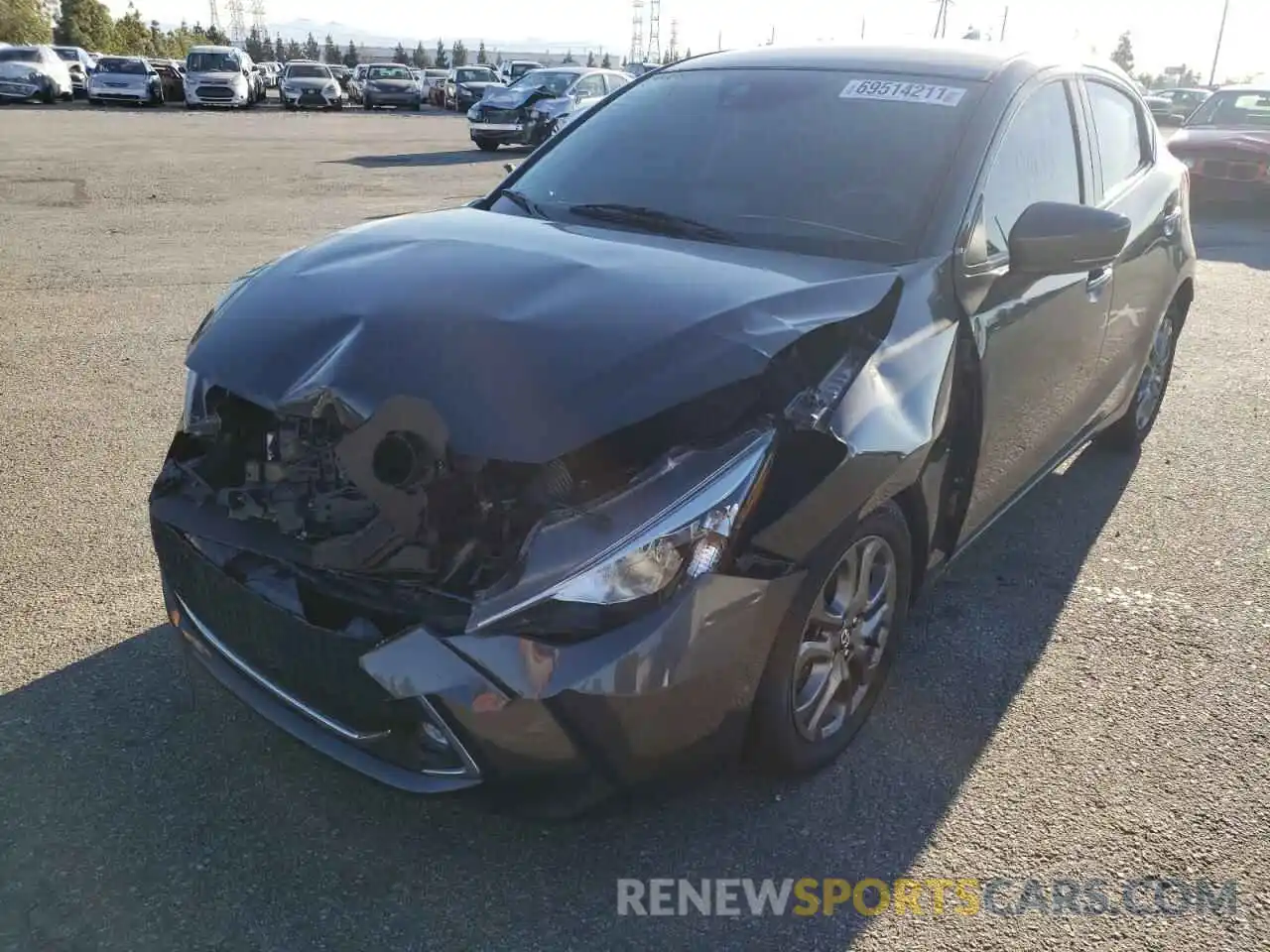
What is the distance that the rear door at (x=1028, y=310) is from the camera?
9.95 feet

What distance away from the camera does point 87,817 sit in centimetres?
249

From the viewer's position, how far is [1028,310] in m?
3.20

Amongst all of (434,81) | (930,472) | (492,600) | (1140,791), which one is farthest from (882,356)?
(434,81)

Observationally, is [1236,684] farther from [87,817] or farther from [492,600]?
[87,817]

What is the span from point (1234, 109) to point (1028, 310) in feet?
43.3

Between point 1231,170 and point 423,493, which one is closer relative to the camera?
point 423,493

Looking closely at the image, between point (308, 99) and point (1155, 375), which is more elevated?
point (1155, 375)

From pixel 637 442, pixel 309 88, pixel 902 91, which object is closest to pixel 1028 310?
pixel 902 91

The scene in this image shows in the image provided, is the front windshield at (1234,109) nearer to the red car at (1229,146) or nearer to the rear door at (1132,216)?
the red car at (1229,146)

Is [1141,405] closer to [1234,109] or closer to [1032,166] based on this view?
[1032,166]

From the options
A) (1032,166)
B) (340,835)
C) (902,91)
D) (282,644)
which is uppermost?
(902,91)

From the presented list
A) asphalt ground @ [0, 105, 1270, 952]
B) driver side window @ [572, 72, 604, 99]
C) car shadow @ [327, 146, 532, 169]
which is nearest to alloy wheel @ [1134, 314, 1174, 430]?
asphalt ground @ [0, 105, 1270, 952]

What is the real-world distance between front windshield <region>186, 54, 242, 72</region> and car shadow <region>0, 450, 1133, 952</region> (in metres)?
33.4

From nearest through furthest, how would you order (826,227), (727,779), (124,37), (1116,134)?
1. (727,779)
2. (826,227)
3. (1116,134)
4. (124,37)
